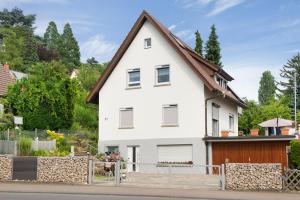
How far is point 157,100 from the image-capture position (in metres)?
33.8

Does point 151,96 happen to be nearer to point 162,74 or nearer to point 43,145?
point 162,74

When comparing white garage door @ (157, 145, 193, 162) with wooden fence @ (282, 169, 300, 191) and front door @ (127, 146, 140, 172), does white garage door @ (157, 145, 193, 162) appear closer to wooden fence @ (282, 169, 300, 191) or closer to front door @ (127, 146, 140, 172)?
front door @ (127, 146, 140, 172)

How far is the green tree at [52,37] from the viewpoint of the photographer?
12248cm

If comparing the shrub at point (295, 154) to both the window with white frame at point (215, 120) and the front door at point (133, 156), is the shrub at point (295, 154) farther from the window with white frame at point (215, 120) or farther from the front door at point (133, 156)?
the front door at point (133, 156)

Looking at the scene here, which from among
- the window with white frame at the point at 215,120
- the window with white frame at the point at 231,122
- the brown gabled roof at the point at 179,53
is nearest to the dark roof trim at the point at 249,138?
the window with white frame at the point at 215,120

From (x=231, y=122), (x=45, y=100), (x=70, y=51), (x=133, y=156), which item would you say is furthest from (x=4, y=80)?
(x=70, y=51)

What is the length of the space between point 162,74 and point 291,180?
595 inches

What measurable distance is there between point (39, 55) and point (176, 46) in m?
72.3

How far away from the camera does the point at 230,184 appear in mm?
21516

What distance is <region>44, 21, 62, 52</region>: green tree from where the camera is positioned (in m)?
122

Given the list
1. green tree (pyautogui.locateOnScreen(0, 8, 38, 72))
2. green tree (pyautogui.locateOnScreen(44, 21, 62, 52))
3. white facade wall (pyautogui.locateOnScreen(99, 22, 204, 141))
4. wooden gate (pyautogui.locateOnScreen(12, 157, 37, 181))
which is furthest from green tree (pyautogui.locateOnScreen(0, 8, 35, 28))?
wooden gate (pyautogui.locateOnScreen(12, 157, 37, 181))

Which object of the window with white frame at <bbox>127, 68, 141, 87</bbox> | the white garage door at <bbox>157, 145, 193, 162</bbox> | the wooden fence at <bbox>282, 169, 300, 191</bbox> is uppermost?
the window with white frame at <bbox>127, 68, 141, 87</bbox>

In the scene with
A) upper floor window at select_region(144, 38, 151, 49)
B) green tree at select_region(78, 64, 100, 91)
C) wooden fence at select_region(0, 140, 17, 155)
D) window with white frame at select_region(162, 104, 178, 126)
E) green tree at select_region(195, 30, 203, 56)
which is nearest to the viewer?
wooden fence at select_region(0, 140, 17, 155)

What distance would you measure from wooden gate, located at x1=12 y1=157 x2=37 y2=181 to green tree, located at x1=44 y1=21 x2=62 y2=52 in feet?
320
